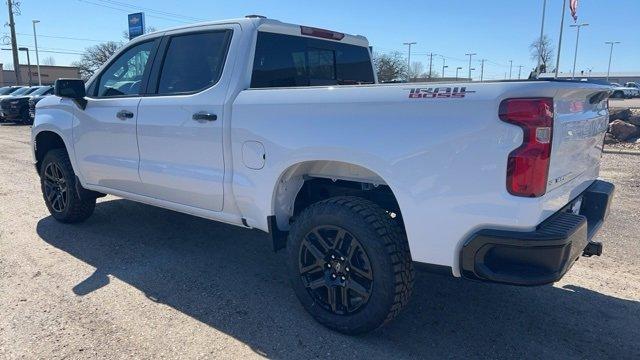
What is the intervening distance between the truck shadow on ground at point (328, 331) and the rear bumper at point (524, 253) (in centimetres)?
73

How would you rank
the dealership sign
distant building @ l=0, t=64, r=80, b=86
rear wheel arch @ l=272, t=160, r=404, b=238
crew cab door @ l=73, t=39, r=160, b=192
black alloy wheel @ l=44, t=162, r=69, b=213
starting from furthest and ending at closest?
distant building @ l=0, t=64, r=80, b=86 < the dealership sign < black alloy wheel @ l=44, t=162, r=69, b=213 < crew cab door @ l=73, t=39, r=160, b=192 < rear wheel arch @ l=272, t=160, r=404, b=238

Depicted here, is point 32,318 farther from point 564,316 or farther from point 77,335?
point 564,316

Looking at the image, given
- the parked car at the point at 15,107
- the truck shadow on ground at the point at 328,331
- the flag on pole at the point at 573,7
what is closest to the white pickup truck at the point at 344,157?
the truck shadow on ground at the point at 328,331

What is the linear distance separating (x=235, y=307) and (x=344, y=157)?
1.45m

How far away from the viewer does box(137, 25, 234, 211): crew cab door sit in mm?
3584

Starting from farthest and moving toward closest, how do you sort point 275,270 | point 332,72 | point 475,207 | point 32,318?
1. point 332,72
2. point 275,270
3. point 32,318
4. point 475,207

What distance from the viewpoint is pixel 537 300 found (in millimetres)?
3654

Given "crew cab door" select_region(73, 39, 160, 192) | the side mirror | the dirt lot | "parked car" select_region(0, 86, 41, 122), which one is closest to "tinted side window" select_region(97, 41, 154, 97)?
"crew cab door" select_region(73, 39, 160, 192)

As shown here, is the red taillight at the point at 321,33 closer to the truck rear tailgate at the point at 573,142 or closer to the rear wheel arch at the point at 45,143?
the truck rear tailgate at the point at 573,142

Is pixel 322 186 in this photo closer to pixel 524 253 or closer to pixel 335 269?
pixel 335 269

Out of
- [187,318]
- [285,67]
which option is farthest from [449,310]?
[285,67]

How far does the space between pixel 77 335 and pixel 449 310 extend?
8.24ft

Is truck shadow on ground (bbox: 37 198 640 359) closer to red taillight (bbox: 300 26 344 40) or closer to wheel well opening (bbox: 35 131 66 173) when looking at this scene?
wheel well opening (bbox: 35 131 66 173)

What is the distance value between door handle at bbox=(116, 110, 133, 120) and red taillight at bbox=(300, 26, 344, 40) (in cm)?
163
